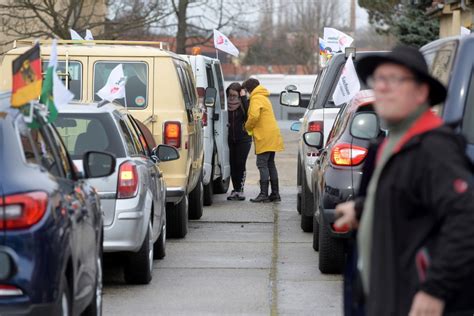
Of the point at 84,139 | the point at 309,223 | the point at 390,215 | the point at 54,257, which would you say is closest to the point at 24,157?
the point at 54,257

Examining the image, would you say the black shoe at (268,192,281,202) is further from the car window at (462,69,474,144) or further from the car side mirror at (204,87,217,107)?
the car window at (462,69,474,144)

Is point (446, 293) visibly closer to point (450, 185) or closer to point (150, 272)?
point (450, 185)

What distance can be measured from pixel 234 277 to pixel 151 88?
3.01 meters

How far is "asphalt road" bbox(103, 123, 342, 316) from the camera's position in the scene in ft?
30.2

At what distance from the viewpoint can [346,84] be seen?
13.2 meters

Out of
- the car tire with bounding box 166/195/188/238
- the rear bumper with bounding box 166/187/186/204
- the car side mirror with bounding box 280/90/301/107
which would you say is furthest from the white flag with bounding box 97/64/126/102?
the car side mirror with bounding box 280/90/301/107

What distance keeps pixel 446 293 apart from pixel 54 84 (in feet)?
A: 12.1

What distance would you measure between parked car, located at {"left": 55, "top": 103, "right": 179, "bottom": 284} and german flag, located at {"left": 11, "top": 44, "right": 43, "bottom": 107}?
2.97 m

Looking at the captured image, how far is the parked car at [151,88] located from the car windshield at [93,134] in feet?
8.87

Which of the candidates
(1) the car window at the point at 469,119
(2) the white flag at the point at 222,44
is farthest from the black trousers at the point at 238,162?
(1) the car window at the point at 469,119

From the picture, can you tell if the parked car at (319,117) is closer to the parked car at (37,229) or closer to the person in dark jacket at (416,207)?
the parked car at (37,229)

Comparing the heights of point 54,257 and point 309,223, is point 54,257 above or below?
above

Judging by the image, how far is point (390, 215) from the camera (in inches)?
167

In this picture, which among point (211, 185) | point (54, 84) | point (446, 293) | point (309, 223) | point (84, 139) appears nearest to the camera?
point (446, 293)
